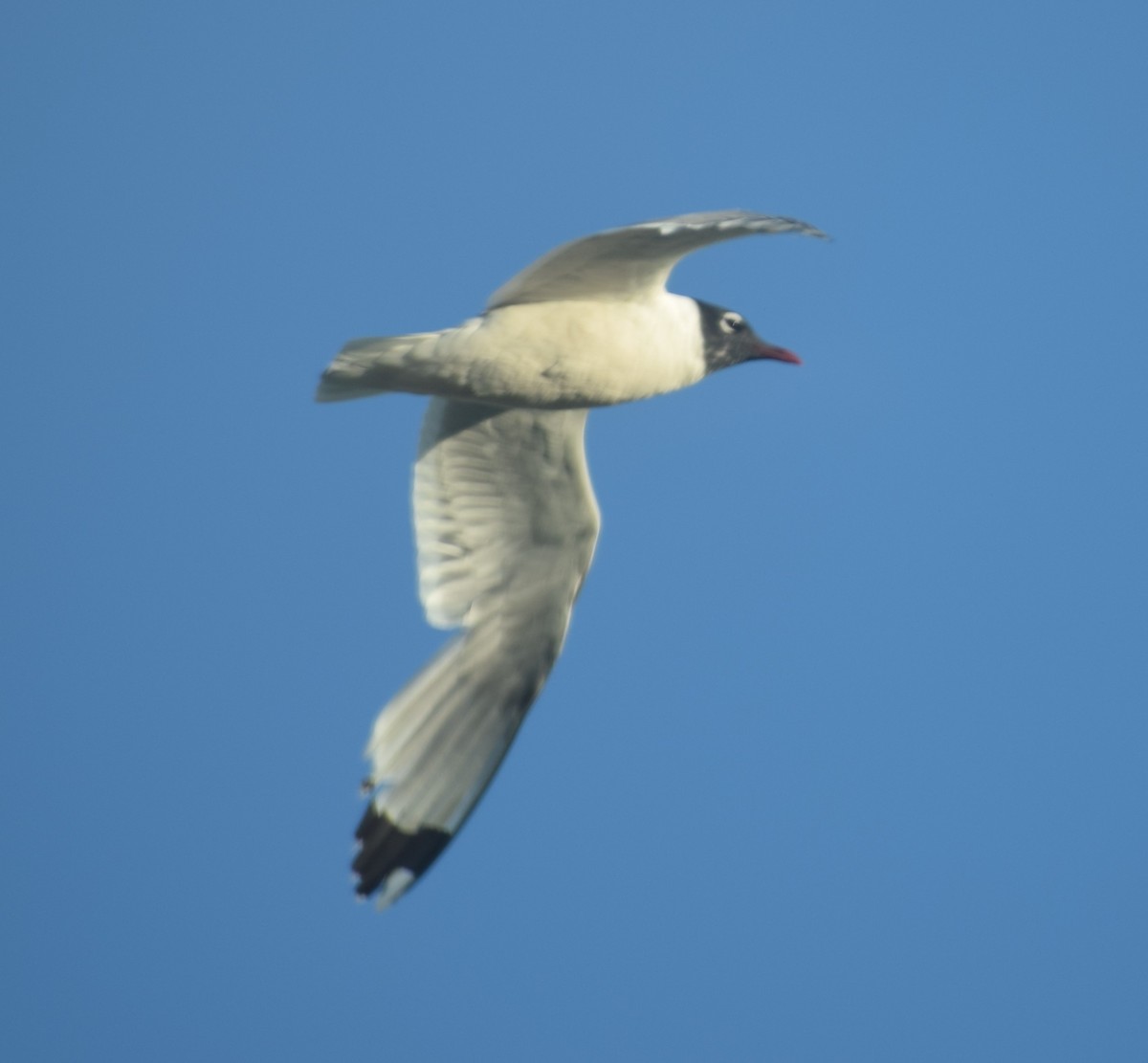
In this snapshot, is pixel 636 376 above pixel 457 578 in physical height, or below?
above

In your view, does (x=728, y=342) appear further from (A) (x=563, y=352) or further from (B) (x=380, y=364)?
(B) (x=380, y=364)

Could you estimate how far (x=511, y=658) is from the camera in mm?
5219

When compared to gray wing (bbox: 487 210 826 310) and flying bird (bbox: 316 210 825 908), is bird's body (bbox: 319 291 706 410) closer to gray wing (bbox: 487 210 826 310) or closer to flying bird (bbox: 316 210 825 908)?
gray wing (bbox: 487 210 826 310)

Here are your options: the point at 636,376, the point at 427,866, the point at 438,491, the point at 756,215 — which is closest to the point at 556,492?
the point at 438,491

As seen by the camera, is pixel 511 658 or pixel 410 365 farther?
pixel 511 658

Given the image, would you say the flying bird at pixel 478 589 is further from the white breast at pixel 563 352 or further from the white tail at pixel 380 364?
the white tail at pixel 380 364

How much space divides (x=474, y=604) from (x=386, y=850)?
74 cm

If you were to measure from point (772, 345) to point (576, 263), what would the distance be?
37.9 inches

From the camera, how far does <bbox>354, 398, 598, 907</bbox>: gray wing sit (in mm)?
5109

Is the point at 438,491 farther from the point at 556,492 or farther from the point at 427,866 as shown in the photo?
the point at 427,866

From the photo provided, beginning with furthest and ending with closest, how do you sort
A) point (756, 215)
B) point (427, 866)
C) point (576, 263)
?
point (427, 866), point (576, 263), point (756, 215)

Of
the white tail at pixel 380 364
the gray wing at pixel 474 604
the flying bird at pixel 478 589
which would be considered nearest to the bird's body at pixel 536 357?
the white tail at pixel 380 364

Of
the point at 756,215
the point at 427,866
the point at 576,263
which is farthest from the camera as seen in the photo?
the point at 427,866

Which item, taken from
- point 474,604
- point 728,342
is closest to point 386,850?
point 474,604
